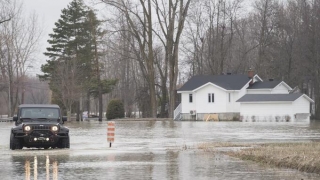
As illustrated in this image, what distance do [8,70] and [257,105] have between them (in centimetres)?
4253

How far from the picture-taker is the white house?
7256 centimetres

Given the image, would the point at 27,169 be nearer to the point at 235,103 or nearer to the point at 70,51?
the point at 235,103

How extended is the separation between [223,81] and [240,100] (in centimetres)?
624

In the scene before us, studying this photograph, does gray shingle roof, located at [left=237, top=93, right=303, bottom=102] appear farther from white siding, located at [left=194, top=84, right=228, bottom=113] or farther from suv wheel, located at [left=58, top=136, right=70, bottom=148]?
suv wheel, located at [left=58, top=136, right=70, bottom=148]

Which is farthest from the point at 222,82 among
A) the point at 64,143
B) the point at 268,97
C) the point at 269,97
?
the point at 64,143

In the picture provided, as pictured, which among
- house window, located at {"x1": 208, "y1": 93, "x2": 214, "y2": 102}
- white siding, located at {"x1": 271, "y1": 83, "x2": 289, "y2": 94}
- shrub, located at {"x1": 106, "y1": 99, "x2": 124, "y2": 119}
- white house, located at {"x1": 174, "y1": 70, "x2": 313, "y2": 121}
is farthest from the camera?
shrub, located at {"x1": 106, "y1": 99, "x2": 124, "y2": 119}

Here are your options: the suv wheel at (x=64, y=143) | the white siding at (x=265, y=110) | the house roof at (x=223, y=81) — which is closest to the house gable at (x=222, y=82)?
the house roof at (x=223, y=81)

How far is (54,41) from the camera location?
9575 centimetres

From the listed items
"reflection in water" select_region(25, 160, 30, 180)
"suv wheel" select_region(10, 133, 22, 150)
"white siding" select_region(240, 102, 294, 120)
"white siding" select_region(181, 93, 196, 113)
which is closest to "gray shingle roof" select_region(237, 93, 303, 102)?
"white siding" select_region(240, 102, 294, 120)

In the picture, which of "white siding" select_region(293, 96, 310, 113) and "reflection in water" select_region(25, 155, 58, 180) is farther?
"white siding" select_region(293, 96, 310, 113)

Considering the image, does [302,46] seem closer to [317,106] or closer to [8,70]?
[317,106]

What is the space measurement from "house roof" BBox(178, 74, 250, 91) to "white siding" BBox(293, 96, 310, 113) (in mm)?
8473

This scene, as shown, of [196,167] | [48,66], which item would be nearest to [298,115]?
[48,66]

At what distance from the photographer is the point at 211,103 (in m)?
79.6
